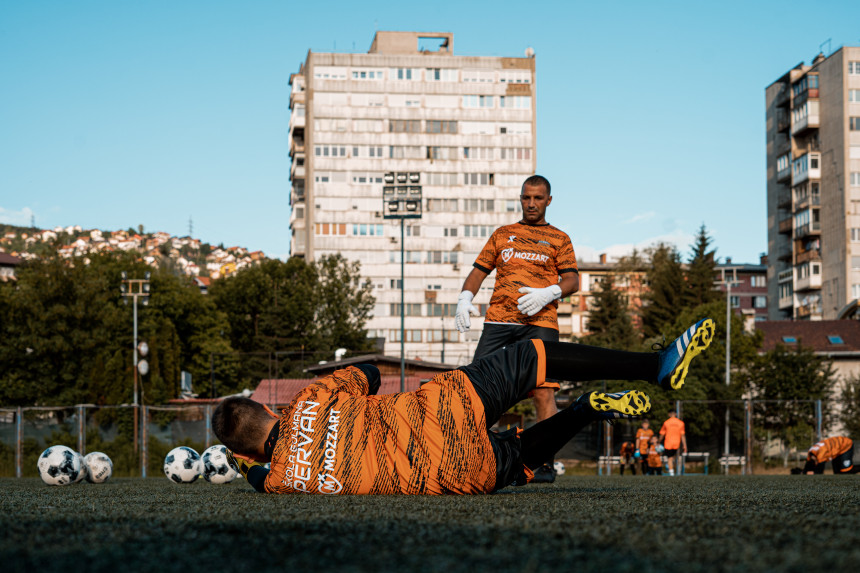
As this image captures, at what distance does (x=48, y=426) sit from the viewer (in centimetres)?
2242

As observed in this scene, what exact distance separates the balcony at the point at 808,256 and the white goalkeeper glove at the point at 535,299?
229 ft

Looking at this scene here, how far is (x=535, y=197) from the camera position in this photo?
6422 millimetres

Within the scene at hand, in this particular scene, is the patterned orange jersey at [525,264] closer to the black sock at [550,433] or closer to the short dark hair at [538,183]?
the short dark hair at [538,183]

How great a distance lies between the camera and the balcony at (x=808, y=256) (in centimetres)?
6956

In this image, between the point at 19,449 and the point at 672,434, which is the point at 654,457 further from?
the point at 19,449

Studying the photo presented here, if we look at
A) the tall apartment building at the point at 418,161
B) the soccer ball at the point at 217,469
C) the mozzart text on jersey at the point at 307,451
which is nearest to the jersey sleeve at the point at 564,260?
the mozzart text on jersey at the point at 307,451

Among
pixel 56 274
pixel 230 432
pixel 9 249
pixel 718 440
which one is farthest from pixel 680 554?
pixel 9 249

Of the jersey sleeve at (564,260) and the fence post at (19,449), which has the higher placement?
the jersey sleeve at (564,260)

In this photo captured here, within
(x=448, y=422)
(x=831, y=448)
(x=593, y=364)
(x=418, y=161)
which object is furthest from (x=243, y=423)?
(x=418, y=161)

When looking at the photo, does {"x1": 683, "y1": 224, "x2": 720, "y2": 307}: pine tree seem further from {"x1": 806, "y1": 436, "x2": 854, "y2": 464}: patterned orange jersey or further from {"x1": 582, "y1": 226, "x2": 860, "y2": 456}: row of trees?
{"x1": 806, "y1": 436, "x2": 854, "y2": 464}: patterned orange jersey

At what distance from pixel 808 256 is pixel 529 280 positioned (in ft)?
230

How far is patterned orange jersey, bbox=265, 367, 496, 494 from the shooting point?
4035mm

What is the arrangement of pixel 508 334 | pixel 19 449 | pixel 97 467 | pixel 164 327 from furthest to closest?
1. pixel 164 327
2. pixel 19 449
3. pixel 97 467
4. pixel 508 334

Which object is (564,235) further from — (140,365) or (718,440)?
(140,365)
